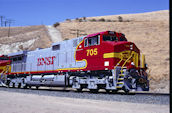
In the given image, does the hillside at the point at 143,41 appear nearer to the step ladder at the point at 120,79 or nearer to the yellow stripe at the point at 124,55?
the yellow stripe at the point at 124,55

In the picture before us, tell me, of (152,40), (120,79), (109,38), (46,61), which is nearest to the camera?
(120,79)

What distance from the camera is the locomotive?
11758 millimetres

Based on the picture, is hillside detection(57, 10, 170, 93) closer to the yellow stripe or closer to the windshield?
the yellow stripe

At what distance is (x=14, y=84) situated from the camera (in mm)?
22297

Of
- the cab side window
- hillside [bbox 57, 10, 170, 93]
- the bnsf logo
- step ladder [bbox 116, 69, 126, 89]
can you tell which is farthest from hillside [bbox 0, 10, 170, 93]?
the bnsf logo

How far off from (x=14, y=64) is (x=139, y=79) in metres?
15.6

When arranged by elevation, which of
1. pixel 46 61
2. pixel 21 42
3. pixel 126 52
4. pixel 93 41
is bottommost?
pixel 46 61

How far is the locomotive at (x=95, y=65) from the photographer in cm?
1176

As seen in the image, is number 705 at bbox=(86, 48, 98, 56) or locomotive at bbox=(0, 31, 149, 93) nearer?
locomotive at bbox=(0, 31, 149, 93)

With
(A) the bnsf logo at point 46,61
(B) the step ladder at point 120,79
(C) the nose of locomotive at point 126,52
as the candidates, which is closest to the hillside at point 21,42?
(A) the bnsf logo at point 46,61

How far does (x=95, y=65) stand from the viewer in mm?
12969

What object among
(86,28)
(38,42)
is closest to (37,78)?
(38,42)

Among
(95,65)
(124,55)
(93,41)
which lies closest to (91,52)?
(93,41)

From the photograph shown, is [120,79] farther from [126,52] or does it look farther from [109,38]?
[109,38]
